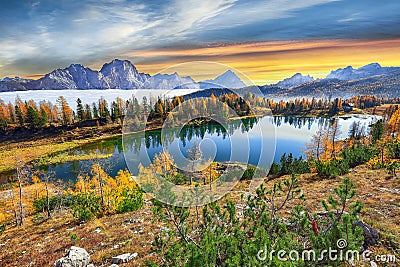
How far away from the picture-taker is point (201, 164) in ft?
16.0

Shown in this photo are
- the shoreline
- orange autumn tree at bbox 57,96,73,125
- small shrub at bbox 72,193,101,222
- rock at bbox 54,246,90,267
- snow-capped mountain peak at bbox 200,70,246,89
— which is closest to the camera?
snow-capped mountain peak at bbox 200,70,246,89

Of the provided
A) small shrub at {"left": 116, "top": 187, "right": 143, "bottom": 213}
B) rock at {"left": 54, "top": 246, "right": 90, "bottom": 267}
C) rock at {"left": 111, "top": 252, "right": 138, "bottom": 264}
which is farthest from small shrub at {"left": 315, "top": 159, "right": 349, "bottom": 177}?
rock at {"left": 54, "top": 246, "right": 90, "bottom": 267}

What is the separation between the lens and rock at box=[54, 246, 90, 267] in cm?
641

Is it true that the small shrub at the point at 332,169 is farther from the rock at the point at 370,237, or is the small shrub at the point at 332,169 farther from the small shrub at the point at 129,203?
the small shrub at the point at 129,203

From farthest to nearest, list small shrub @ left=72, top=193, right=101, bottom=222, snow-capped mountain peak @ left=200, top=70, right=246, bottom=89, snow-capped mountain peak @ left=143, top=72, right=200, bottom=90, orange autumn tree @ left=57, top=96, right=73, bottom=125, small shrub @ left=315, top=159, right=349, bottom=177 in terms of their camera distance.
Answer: orange autumn tree @ left=57, top=96, right=73, bottom=125 < small shrub @ left=315, top=159, right=349, bottom=177 < small shrub @ left=72, top=193, right=101, bottom=222 < snow-capped mountain peak @ left=143, top=72, right=200, bottom=90 < snow-capped mountain peak @ left=200, top=70, right=246, bottom=89

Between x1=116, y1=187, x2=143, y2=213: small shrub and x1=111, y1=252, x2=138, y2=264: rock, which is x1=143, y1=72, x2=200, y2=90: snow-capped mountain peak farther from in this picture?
x1=116, y1=187, x2=143, y2=213: small shrub

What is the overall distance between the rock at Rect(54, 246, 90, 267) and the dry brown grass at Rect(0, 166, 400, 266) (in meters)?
0.77

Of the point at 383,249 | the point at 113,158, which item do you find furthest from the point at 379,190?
the point at 113,158

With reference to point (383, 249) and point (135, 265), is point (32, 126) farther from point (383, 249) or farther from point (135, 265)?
point (383, 249)

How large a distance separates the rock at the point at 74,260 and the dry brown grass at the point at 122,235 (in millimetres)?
774

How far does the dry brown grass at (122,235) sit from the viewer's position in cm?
761

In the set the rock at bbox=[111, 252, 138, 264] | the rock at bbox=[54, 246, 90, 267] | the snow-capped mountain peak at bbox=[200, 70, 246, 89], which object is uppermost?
the snow-capped mountain peak at bbox=[200, 70, 246, 89]

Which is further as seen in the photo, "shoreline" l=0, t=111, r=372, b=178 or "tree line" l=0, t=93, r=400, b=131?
"shoreline" l=0, t=111, r=372, b=178

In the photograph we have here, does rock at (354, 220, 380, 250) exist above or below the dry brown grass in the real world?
above
